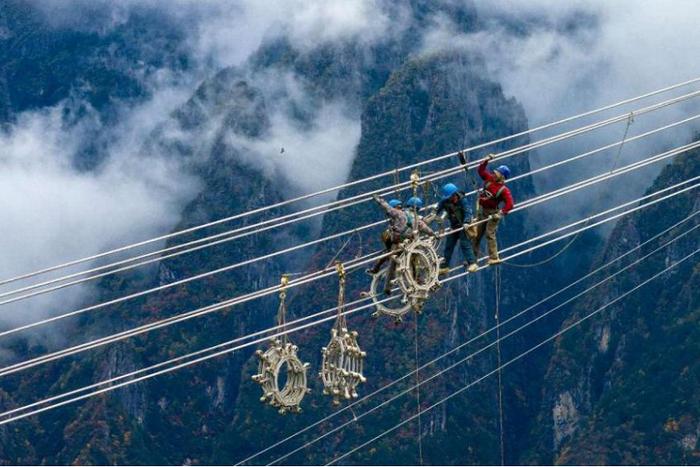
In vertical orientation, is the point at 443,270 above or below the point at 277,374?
above

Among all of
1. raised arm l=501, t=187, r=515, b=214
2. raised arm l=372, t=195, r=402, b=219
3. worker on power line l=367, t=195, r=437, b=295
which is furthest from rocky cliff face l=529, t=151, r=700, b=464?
raised arm l=372, t=195, r=402, b=219

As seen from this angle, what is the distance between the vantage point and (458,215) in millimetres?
54562

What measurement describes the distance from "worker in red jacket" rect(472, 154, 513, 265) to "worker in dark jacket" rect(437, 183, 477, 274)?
241mm

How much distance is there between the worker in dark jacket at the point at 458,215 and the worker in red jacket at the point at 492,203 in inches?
9.5

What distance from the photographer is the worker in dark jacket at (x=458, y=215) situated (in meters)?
53.9

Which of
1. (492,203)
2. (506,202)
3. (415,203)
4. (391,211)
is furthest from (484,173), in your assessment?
(391,211)

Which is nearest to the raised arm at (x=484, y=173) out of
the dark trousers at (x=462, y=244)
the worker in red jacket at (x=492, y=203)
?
the worker in red jacket at (x=492, y=203)

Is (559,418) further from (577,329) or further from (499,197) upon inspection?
(499,197)

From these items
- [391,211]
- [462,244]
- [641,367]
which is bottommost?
[391,211]

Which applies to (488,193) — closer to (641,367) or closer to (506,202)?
(506,202)

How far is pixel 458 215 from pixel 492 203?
907 mm

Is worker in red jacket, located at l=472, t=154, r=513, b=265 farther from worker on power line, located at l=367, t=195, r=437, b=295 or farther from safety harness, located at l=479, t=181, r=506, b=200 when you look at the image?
worker on power line, located at l=367, t=195, r=437, b=295

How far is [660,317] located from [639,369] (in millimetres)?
5014

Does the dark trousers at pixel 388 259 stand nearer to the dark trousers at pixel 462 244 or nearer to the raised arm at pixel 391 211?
the raised arm at pixel 391 211
